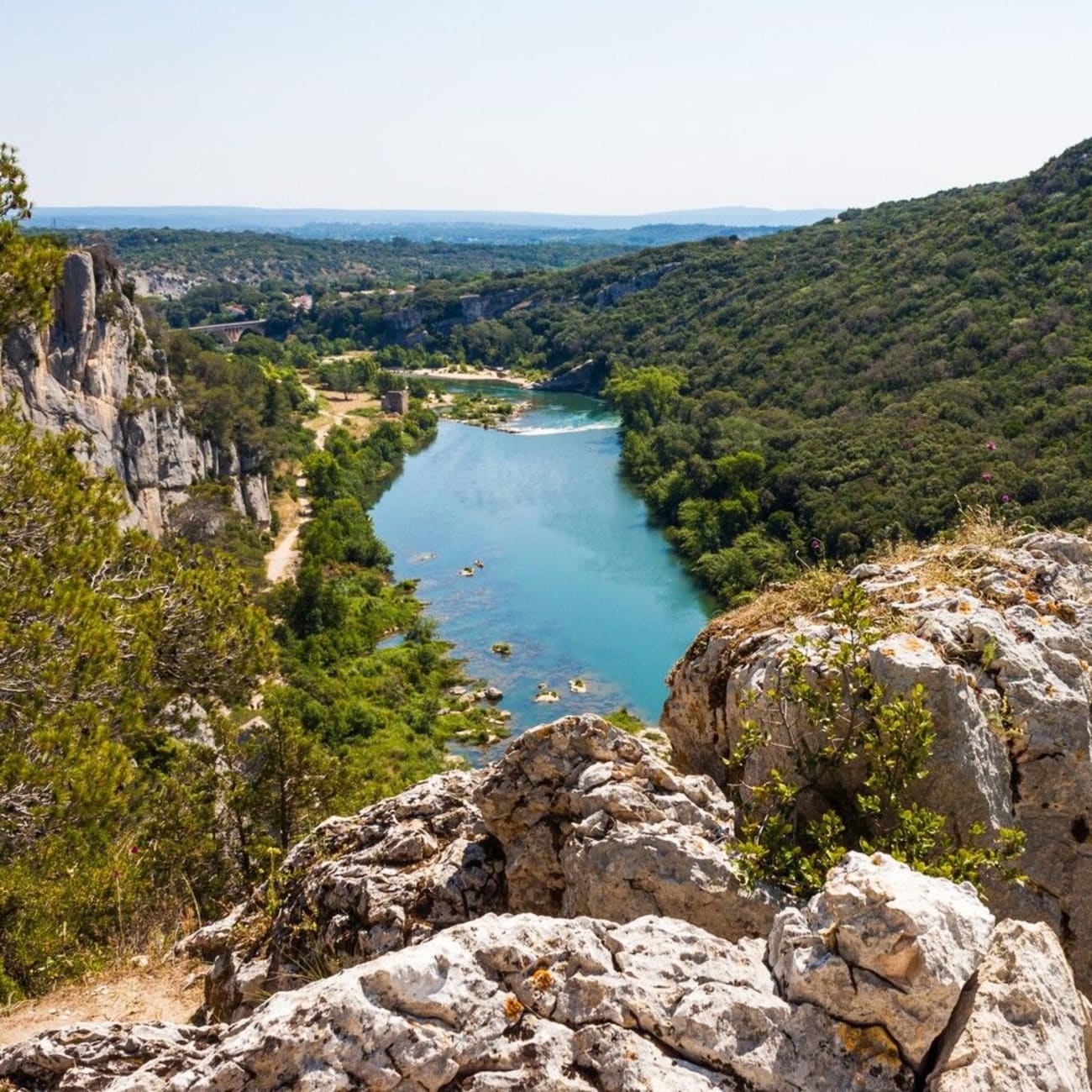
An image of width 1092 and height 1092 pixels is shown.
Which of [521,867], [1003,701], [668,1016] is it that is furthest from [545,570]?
[668,1016]

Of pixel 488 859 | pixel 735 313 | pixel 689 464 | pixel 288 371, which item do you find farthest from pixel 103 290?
pixel 735 313

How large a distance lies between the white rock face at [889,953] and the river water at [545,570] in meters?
23.3

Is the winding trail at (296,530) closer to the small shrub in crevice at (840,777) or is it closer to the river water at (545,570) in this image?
the river water at (545,570)

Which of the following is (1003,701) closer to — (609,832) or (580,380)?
(609,832)

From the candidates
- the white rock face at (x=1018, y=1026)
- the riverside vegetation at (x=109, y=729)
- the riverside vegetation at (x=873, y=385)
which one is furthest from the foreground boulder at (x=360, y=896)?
the riverside vegetation at (x=873, y=385)

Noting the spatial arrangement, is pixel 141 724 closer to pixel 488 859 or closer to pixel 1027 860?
pixel 488 859

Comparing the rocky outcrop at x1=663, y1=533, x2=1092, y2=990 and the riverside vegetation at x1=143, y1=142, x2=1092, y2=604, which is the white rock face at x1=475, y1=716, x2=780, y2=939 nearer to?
the rocky outcrop at x1=663, y1=533, x2=1092, y2=990

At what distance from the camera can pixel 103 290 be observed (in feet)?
107

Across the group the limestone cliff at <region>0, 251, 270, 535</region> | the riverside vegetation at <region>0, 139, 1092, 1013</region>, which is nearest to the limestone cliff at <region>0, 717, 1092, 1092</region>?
the riverside vegetation at <region>0, 139, 1092, 1013</region>

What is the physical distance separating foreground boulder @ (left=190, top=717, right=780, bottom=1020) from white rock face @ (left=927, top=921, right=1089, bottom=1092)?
121 centimetres

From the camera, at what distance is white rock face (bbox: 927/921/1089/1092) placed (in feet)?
10.5

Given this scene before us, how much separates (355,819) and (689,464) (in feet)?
146

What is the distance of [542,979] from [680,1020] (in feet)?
1.69

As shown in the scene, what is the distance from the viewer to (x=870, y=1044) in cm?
327
